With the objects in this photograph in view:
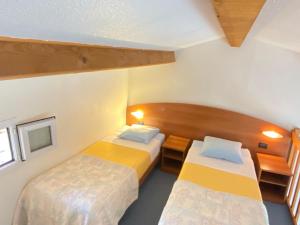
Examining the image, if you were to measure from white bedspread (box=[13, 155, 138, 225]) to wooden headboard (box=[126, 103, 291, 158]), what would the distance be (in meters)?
1.38

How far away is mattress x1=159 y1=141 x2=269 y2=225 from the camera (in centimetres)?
185

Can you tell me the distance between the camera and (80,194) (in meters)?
2.03

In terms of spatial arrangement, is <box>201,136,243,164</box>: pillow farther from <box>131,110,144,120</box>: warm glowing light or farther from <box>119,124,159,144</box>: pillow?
<box>131,110,144,120</box>: warm glowing light

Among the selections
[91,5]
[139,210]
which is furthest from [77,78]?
[91,5]

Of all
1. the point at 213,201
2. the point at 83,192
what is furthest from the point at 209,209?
the point at 83,192

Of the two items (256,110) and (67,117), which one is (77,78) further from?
(256,110)

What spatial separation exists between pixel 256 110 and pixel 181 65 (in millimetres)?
1359

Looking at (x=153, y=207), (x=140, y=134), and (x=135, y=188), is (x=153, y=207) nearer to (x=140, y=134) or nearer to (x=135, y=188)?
(x=135, y=188)

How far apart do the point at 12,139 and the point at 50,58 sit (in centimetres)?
130

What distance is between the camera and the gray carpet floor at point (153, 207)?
8.07 feet

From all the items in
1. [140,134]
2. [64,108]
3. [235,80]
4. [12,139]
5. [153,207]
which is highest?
[235,80]

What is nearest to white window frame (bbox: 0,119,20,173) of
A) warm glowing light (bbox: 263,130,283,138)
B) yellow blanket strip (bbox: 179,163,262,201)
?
yellow blanket strip (bbox: 179,163,262,201)

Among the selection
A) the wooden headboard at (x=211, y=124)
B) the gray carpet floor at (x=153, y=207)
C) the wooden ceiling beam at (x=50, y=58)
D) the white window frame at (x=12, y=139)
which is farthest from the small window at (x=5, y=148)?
the wooden headboard at (x=211, y=124)

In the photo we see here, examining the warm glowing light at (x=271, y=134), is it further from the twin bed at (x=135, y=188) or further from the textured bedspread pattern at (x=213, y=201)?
the textured bedspread pattern at (x=213, y=201)
